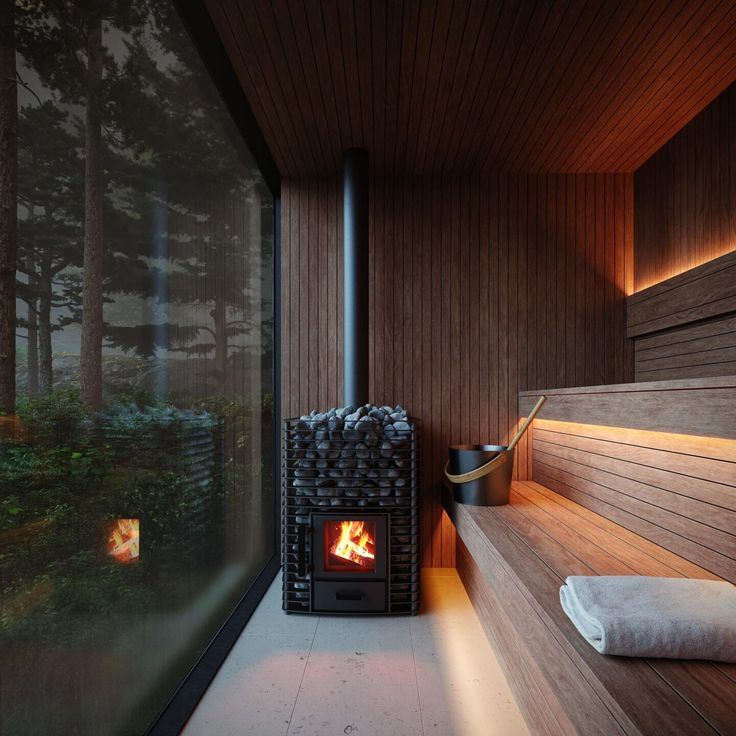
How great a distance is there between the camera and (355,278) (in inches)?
105

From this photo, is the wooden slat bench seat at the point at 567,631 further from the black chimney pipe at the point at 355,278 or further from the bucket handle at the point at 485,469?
the black chimney pipe at the point at 355,278

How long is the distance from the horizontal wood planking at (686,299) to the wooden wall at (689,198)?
0.11 metres

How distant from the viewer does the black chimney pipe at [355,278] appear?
2660mm

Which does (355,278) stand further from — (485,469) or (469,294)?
(485,469)

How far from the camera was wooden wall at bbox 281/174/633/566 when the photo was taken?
9.77 ft

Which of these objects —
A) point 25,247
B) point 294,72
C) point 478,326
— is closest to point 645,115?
point 478,326

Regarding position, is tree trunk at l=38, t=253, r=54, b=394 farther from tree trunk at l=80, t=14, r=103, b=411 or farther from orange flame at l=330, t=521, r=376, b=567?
Answer: orange flame at l=330, t=521, r=376, b=567

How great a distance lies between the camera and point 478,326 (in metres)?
3.00

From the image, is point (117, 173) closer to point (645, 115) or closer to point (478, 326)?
point (478, 326)

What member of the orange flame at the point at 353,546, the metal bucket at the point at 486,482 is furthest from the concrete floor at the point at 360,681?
the metal bucket at the point at 486,482

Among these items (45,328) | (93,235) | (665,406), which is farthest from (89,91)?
(665,406)

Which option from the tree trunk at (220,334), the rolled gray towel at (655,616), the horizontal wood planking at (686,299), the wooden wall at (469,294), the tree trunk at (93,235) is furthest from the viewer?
the wooden wall at (469,294)

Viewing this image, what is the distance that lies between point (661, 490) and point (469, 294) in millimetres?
1651

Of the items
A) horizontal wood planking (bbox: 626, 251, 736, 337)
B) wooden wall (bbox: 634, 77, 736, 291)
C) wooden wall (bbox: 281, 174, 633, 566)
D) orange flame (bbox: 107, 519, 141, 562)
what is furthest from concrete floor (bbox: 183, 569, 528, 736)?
wooden wall (bbox: 634, 77, 736, 291)
